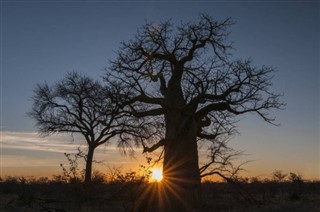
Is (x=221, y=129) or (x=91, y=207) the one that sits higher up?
(x=221, y=129)

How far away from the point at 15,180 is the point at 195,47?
16.0m

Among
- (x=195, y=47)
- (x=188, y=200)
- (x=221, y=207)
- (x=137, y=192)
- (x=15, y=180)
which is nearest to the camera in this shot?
(x=137, y=192)

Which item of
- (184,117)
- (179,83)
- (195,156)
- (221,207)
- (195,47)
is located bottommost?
(221,207)

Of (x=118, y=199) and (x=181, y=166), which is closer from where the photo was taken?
(x=181, y=166)

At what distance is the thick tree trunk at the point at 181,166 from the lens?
12516mm

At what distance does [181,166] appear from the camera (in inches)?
500

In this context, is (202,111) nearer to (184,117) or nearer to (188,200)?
(184,117)

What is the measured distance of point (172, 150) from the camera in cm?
1282

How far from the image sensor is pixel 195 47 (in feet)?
44.0

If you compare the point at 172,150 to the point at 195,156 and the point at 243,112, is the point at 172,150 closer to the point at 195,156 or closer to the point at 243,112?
the point at 195,156

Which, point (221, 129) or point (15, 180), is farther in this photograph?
point (15, 180)

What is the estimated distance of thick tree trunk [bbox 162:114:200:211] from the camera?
1252 cm

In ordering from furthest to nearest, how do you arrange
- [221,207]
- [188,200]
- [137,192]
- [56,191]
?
[56,191] → [221,207] → [188,200] → [137,192]

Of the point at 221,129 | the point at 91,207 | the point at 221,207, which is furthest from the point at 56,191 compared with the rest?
the point at 221,129
